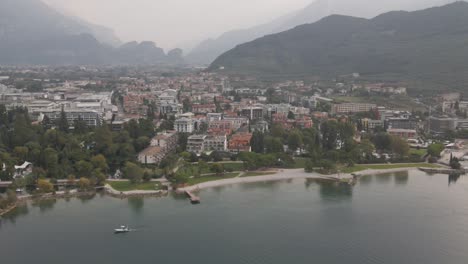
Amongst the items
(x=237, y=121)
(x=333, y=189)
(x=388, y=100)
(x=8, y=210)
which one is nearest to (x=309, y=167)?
(x=333, y=189)

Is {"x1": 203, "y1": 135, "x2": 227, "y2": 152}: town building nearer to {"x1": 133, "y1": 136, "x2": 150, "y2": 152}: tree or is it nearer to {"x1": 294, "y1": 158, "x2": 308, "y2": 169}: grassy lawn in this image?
{"x1": 133, "y1": 136, "x2": 150, "y2": 152}: tree

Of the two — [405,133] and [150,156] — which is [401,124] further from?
[150,156]

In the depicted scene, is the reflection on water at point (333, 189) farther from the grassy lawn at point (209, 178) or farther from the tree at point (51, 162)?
the tree at point (51, 162)

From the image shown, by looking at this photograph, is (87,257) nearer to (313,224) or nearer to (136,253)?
(136,253)

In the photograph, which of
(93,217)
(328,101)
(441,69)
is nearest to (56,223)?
(93,217)

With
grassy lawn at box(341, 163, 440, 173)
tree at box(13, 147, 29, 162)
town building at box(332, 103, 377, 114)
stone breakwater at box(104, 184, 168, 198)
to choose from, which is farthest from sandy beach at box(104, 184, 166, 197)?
town building at box(332, 103, 377, 114)

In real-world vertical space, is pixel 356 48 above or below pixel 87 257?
above
